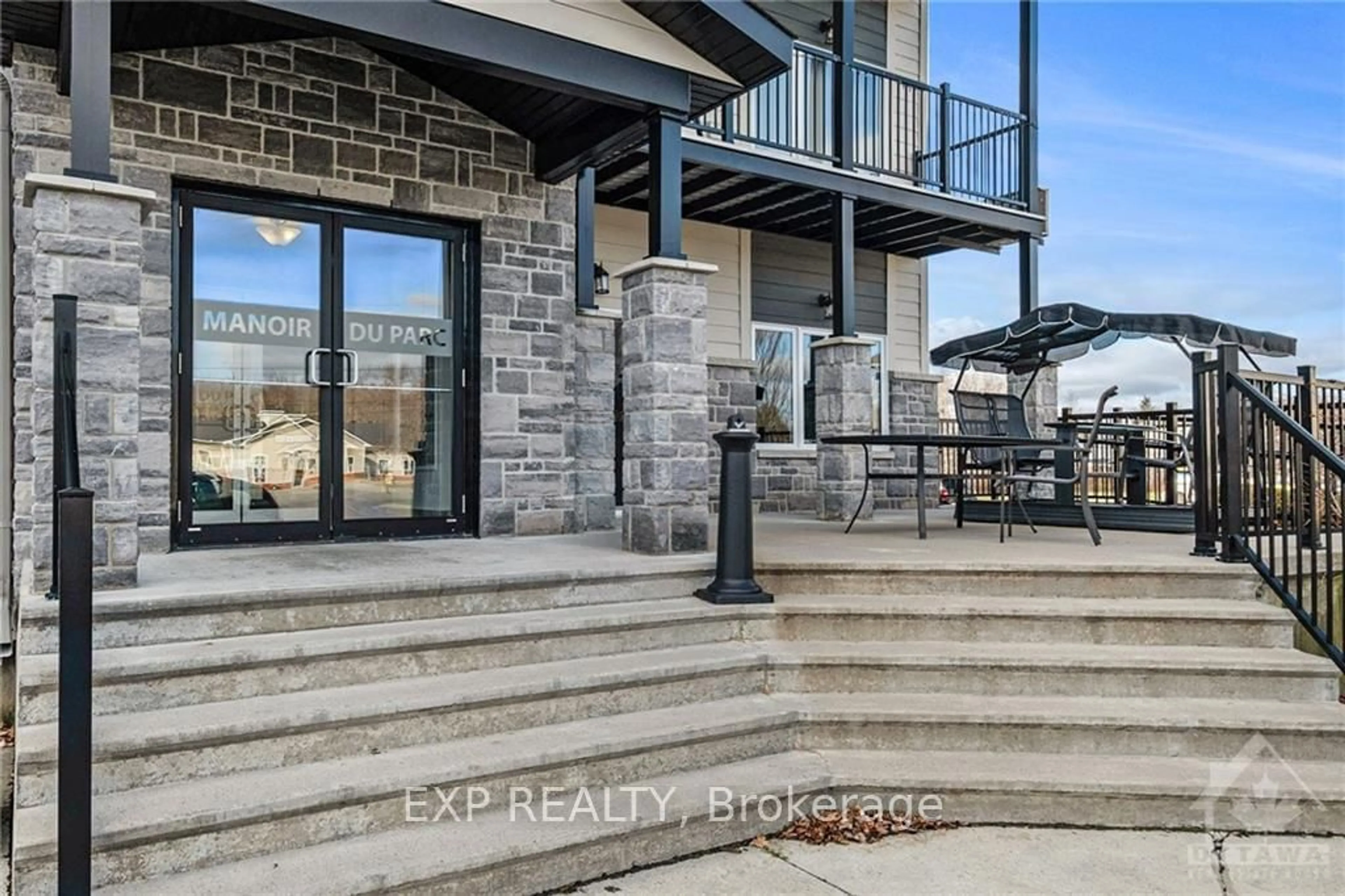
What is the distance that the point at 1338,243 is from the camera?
7.98 m

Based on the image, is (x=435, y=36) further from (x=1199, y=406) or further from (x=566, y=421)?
(x=1199, y=406)

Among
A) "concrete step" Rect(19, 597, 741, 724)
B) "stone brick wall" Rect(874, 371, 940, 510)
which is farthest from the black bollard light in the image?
"stone brick wall" Rect(874, 371, 940, 510)

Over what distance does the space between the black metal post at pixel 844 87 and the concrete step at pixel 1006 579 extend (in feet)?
16.7

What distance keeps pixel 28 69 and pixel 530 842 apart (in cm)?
466

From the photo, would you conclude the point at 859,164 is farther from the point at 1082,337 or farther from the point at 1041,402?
the point at 1041,402

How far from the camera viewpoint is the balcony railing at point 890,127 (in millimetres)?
8594

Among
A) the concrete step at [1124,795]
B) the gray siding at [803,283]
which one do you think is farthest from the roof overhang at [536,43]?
the gray siding at [803,283]

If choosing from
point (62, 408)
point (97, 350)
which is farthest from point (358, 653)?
point (97, 350)

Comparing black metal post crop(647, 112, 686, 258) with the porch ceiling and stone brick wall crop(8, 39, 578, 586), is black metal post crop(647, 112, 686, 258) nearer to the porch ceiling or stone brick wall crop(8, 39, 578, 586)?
stone brick wall crop(8, 39, 578, 586)

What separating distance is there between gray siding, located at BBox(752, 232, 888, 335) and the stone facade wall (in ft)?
4.27

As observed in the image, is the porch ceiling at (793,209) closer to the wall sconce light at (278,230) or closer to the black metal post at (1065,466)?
the black metal post at (1065,466)

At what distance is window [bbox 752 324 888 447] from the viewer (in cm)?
970

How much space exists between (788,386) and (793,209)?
1896mm

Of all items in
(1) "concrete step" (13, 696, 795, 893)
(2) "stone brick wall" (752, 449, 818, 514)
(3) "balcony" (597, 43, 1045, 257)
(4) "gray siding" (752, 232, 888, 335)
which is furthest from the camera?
(4) "gray siding" (752, 232, 888, 335)
